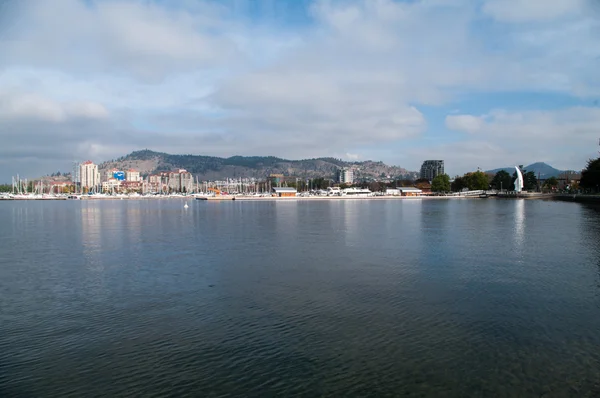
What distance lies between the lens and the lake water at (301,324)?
25.4 feet

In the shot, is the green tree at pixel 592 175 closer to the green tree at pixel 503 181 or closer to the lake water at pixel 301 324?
the green tree at pixel 503 181

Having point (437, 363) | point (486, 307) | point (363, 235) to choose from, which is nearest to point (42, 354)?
point (437, 363)

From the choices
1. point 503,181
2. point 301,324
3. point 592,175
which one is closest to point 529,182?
point 503,181

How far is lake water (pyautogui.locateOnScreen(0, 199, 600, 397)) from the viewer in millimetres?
7746

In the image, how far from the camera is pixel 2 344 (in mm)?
9414

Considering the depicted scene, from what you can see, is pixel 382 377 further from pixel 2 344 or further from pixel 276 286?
pixel 2 344

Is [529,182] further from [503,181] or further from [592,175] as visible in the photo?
[592,175]

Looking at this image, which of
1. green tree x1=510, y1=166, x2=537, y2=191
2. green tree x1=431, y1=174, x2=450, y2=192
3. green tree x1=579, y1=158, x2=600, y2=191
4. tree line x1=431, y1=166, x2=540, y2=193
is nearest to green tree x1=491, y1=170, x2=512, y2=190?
tree line x1=431, y1=166, x2=540, y2=193

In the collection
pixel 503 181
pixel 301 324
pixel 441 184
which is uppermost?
pixel 503 181

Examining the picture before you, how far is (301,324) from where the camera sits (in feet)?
34.7

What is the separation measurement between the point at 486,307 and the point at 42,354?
11.1 meters

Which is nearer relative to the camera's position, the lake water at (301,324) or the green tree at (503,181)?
the lake water at (301,324)

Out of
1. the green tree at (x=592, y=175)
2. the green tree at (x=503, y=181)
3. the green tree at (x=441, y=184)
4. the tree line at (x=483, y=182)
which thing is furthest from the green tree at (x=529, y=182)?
the green tree at (x=592, y=175)

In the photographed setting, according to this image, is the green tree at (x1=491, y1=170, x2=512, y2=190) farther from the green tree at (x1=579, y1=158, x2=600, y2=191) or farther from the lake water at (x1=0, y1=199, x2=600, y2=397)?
the lake water at (x1=0, y1=199, x2=600, y2=397)
